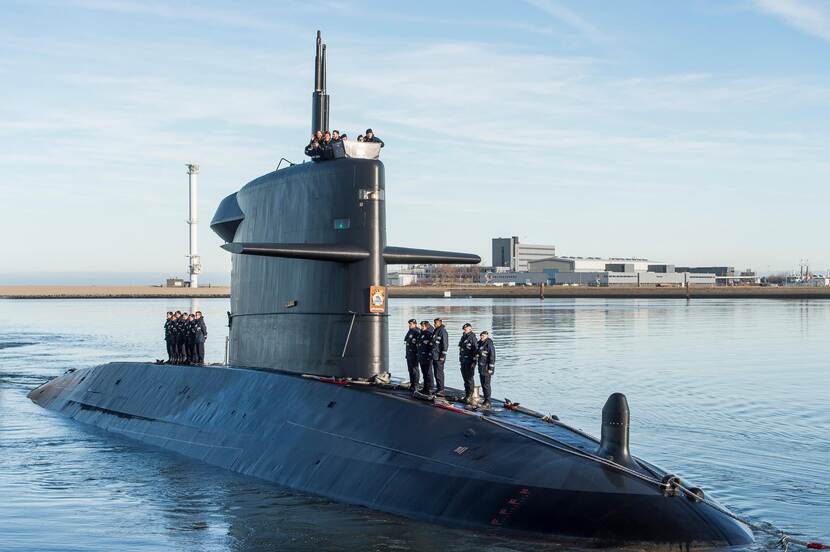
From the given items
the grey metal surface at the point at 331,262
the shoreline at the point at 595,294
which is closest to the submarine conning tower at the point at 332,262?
the grey metal surface at the point at 331,262

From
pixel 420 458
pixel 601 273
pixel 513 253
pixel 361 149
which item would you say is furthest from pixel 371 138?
pixel 513 253

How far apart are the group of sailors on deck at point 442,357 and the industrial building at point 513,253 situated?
169901 millimetres

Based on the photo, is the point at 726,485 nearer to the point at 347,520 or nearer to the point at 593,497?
the point at 593,497

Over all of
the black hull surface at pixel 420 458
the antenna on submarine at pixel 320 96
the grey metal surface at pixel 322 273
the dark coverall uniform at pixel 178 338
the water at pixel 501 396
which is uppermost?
the antenna on submarine at pixel 320 96

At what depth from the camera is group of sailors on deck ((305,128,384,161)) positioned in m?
16.7

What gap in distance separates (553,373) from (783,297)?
339ft

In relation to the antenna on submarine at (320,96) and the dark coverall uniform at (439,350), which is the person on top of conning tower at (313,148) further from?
the dark coverall uniform at (439,350)

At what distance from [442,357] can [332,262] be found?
2390 millimetres

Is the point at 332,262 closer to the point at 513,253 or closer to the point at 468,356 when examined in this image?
the point at 468,356

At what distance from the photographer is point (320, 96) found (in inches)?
729

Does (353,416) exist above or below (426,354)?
below

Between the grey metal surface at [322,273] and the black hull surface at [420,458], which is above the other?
the grey metal surface at [322,273]

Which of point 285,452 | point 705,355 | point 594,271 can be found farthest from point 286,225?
point 594,271

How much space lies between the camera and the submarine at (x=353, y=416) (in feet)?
37.9
